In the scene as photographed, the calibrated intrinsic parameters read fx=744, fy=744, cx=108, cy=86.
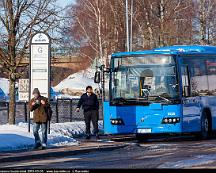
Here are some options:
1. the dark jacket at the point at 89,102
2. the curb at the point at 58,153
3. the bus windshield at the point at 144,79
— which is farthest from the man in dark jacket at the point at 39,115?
the dark jacket at the point at 89,102

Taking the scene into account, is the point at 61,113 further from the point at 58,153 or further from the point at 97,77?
the point at 58,153

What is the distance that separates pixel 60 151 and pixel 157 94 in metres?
5.40

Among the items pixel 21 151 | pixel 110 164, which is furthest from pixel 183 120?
pixel 110 164

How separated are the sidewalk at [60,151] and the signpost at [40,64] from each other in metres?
2.24

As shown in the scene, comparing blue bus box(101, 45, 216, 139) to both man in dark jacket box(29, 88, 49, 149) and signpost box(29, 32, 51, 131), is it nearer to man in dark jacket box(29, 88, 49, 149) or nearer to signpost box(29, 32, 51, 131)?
signpost box(29, 32, 51, 131)

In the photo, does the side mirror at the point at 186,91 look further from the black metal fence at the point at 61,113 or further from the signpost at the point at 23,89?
the black metal fence at the point at 61,113

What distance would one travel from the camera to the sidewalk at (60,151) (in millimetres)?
19069

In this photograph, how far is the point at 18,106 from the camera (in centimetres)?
3872

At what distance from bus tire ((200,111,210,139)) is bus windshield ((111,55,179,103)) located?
6.58 feet

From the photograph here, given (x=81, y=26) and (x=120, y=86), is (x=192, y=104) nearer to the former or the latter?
(x=120, y=86)

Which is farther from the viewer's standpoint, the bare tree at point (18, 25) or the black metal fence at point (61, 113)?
the black metal fence at point (61, 113)

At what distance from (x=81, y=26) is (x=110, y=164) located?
48.4 metres

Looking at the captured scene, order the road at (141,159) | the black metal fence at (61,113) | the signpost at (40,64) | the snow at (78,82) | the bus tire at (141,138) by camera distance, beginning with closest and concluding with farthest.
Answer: the road at (141,159) → the signpost at (40,64) → the bus tire at (141,138) → the black metal fence at (61,113) → the snow at (78,82)

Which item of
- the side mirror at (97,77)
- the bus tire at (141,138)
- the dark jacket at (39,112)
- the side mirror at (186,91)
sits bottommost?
the bus tire at (141,138)
